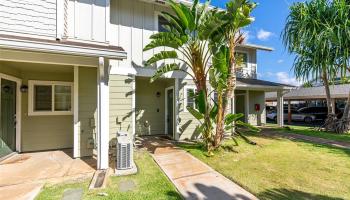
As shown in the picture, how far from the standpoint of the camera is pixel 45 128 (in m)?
7.49

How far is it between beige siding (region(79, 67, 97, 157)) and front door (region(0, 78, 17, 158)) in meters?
2.26

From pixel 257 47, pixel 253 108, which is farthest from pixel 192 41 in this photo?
pixel 253 108

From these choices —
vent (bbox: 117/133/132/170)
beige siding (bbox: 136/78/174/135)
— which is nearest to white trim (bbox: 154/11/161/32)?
beige siding (bbox: 136/78/174/135)

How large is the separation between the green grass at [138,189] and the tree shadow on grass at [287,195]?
1.83 m

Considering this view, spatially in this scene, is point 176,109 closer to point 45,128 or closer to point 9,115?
point 45,128

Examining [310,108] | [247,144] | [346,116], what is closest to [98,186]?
[247,144]

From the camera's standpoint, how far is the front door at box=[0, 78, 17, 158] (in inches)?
247

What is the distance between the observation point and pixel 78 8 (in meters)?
6.72

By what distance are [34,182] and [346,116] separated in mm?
15559

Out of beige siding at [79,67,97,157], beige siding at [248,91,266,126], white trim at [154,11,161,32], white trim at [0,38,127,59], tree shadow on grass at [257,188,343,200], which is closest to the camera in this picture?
tree shadow on grass at [257,188,343,200]

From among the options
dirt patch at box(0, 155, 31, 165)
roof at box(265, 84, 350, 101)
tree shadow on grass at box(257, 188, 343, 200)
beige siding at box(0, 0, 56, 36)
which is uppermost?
beige siding at box(0, 0, 56, 36)

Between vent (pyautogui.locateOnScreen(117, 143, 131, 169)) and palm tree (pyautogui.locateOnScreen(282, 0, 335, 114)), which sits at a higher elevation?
palm tree (pyautogui.locateOnScreen(282, 0, 335, 114))

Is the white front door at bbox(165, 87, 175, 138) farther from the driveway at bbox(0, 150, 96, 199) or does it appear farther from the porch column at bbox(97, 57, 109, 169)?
the porch column at bbox(97, 57, 109, 169)

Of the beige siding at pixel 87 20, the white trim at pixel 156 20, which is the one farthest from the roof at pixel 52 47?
the white trim at pixel 156 20
